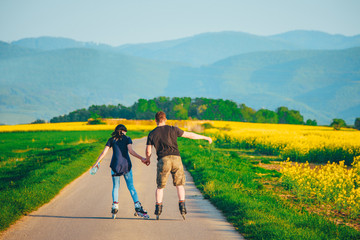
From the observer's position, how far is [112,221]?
863 cm

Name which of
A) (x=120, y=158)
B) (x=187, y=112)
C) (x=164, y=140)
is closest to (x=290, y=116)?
(x=187, y=112)

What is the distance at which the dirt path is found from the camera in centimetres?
761

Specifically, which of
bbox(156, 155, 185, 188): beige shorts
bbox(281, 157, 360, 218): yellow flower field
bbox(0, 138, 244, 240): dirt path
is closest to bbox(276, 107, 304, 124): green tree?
bbox(281, 157, 360, 218): yellow flower field

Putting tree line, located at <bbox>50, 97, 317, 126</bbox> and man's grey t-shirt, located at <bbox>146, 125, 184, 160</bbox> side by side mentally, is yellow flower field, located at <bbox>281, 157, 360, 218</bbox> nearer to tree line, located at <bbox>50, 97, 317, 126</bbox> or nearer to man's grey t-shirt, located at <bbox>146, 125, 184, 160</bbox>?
man's grey t-shirt, located at <bbox>146, 125, 184, 160</bbox>

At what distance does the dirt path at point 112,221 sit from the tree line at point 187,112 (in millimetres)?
128989

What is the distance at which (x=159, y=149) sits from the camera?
29.0ft

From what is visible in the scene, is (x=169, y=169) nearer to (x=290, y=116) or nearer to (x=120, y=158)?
(x=120, y=158)

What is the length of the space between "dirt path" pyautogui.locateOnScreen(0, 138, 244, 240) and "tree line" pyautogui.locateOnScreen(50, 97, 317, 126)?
128989mm

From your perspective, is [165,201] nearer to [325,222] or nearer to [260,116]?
[325,222]

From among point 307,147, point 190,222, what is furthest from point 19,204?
point 307,147

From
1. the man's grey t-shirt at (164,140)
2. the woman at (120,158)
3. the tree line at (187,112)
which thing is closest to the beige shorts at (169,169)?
the man's grey t-shirt at (164,140)

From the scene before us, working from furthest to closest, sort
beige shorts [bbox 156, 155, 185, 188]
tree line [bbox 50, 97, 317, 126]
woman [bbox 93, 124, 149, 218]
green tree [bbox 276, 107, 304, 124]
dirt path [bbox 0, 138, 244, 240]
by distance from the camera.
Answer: green tree [bbox 276, 107, 304, 124] → tree line [bbox 50, 97, 317, 126] → woman [bbox 93, 124, 149, 218] → beige shorts [bbox 156, 155, 185, 188] → dirt path [bbox 0, 138, 244, 240]

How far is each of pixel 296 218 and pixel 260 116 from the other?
144642 mm

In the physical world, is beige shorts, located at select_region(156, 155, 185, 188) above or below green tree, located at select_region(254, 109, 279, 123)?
below
